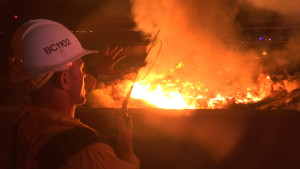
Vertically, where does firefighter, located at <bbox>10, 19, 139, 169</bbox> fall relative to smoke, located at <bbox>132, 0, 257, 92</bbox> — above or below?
below

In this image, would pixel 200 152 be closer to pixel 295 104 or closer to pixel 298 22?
pixel 295 104

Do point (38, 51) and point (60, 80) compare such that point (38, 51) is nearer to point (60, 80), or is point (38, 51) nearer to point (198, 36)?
point (60, 80)

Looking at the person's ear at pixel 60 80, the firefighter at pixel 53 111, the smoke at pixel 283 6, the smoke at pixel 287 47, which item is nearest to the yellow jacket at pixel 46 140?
the firefighter at pixel 53 111

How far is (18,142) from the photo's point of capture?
6.03ft

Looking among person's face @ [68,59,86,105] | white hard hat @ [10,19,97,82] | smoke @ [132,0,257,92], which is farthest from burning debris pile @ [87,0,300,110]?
white hard hat @ [10,19,97,82]

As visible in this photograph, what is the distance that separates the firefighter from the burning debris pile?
3016 millimetres

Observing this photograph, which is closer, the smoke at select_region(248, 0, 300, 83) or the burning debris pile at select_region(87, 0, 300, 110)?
the burning debris pile at select_region(87, 0, 300, 110)

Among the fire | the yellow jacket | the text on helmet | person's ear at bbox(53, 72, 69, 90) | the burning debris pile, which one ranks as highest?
the burning debris pile

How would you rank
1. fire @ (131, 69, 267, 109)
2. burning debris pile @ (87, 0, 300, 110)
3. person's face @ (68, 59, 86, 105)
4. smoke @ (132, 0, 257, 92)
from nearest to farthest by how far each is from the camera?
person's face @ (68, 59, 86, 105)
fire @ (131, 69, 267, 109)
burning debris pile @ (87, 0, 300, 110)
smoke @ (132, 0, 257, 92)

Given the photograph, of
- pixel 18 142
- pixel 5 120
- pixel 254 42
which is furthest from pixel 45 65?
pixel 254 42

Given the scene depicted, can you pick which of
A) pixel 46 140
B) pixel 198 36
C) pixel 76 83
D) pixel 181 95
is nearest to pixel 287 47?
pixel 198 36

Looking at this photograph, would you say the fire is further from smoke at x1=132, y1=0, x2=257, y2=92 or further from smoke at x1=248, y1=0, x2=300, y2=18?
smoke at x1=248, y1=0, x2=300, y2=18

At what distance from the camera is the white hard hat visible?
5.89 feet

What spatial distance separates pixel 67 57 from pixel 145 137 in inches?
72.2
